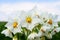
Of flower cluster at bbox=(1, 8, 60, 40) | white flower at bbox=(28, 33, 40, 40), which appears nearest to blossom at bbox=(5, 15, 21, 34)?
flower cluster at bbox=(1, 8, 60, 40)

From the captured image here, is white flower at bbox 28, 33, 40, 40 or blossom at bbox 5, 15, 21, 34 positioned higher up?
blossom at bbox 5, 15, 21, 34

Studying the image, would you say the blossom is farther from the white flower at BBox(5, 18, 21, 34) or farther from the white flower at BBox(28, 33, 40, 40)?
the white flower at BBox(28, 33, 40, 40)

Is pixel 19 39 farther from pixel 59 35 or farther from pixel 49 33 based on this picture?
pixel 59 35

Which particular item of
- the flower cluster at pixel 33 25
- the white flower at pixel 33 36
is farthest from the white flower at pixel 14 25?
the white flower at pixel 33 36

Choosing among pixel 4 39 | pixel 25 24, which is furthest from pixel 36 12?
pixel 4 39

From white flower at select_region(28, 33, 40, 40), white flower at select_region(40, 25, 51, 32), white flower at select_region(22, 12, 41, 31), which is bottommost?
white flower at select_region(28, 33, 40, 40)

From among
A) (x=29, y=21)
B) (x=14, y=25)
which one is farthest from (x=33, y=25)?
(x=14, y=25)

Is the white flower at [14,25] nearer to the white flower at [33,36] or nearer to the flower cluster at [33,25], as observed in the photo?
the flower cluster at [33,25]

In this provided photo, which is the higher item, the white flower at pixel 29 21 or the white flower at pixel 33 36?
the white flower at pixel 29 21
